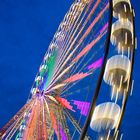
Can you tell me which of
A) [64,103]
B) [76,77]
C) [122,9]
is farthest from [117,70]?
[64,103]

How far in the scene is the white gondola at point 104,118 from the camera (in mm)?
7930

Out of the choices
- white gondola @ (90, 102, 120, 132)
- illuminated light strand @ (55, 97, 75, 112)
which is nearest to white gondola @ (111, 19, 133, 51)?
white gondola @ (90, 102, 120, 132)

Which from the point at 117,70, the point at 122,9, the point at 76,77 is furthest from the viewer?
the point at 76,77

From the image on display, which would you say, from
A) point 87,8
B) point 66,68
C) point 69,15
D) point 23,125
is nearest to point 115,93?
point 66,68

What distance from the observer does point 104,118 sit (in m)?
8.01

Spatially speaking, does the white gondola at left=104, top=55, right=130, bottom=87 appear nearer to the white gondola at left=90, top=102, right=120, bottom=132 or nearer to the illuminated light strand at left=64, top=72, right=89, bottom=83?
the white gondola at left=90, top=102, right=120, bottom=132

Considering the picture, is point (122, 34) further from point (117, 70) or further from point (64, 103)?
point (64, 103)

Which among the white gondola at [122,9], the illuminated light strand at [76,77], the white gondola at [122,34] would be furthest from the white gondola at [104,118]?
the illuminated light strand at [76,77]

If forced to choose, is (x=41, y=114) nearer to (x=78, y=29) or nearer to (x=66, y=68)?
(x=66, y=68)

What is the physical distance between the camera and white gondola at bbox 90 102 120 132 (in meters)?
7.93

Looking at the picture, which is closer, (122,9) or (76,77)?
(122,9)

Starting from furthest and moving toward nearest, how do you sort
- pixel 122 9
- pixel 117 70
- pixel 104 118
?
pixel 122 9
pixel 117 70
pixel 104 118

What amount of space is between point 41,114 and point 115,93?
8420mm

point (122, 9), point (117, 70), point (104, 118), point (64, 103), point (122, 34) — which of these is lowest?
point (104, 118)
